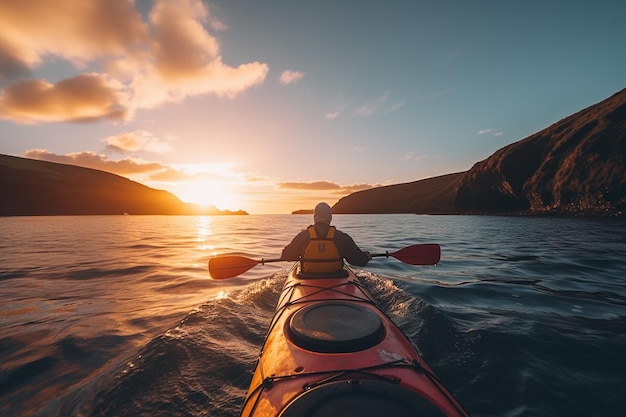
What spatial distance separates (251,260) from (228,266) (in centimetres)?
58

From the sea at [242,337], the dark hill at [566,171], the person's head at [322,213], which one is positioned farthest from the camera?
the dark hill at [566,171]

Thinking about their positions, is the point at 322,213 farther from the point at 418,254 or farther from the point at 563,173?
the point at 563,173

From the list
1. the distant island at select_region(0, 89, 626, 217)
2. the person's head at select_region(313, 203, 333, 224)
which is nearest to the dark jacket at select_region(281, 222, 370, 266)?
the person's head at select_region(313, 203, 333, 224)

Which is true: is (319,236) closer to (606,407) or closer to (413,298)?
(413,298)

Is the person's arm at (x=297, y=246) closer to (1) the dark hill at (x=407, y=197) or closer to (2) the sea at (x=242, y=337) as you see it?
(2) the sea at (x=242, y=337)

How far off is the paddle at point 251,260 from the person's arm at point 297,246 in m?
0.89

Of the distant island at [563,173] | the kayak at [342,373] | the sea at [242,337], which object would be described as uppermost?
the distant island at [563,173]

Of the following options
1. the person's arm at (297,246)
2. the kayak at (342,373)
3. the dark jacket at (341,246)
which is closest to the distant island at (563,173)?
the dark jacket at (341,246)

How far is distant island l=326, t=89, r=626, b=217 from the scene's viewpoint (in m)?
32.1

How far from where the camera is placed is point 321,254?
5555 mm

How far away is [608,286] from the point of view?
26.1ft

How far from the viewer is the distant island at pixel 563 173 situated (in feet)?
105

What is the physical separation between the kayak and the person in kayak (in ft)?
6.06

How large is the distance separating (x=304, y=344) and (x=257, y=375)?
24.0 inches
